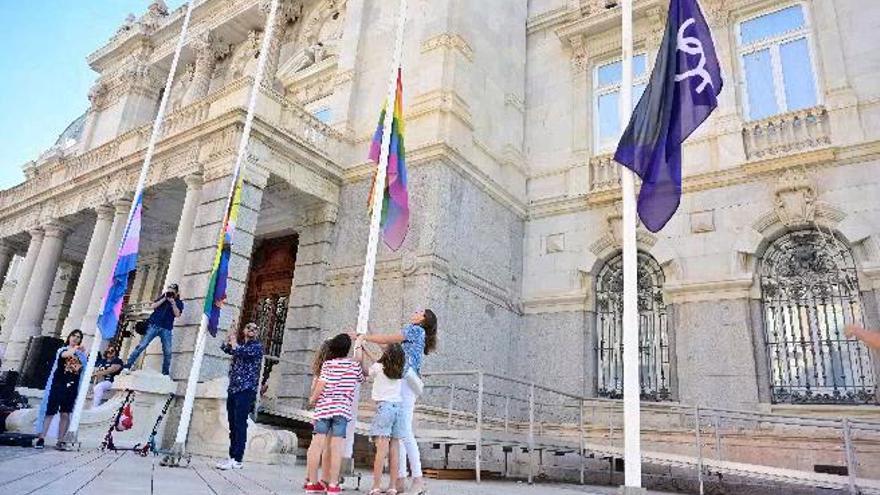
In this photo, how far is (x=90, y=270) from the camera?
14.9m

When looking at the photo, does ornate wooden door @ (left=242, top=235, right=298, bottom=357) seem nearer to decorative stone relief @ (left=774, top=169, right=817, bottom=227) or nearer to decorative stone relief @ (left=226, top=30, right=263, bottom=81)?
decorative stone relief @ (left=226, top=30, right=263, bottom=81)

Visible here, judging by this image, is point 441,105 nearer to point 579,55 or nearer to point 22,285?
point 579,55

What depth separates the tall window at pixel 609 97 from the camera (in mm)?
14719

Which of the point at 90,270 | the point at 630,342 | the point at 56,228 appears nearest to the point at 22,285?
the point at 56,228

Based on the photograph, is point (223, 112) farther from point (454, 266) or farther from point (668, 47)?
point (668, 47)

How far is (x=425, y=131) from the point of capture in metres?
13.3

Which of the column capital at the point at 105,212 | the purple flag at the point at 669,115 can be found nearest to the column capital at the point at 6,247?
the column capital at the point at 105,212

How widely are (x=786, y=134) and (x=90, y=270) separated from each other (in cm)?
1723

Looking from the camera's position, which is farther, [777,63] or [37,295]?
[37,295]

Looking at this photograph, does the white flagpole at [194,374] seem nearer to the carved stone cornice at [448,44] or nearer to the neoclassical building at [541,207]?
the neoclassical building at [541,207]

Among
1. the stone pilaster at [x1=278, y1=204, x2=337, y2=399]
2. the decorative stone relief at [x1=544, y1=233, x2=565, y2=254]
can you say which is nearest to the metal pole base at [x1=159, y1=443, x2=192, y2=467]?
the stone pilaster at [x1=278, y1=204, x2=337, y2=399]

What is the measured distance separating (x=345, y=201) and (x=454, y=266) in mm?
3526

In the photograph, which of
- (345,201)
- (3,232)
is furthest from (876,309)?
(3,232)

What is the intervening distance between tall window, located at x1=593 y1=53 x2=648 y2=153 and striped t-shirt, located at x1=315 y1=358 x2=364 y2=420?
35.6ft
